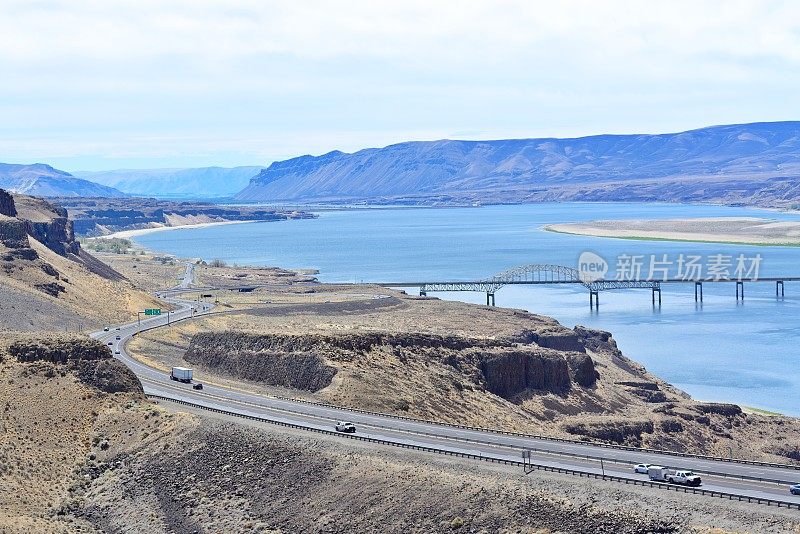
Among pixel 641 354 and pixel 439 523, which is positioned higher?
pixel 439 523

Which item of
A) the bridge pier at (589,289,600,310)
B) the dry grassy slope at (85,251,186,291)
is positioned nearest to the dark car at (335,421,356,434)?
the dry grassy slope at (85,251,186,291)

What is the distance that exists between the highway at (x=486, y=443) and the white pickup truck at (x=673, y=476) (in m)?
0.46

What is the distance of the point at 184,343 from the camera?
287 ft

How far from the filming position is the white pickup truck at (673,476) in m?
40.7

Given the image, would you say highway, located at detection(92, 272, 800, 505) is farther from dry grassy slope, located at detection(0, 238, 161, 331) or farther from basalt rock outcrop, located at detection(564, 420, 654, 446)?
dry grassy slope, located at detection(0, 238, 161, 331)

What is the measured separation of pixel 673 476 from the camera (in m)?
41.0

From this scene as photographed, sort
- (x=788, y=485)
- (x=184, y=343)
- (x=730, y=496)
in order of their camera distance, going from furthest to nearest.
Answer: (x=184, y=343)
(x=788, y=485)
(x=730, y=496)

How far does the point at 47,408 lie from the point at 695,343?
7639 centimetres

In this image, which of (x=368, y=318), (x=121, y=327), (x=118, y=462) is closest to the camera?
(x=118, y=462)

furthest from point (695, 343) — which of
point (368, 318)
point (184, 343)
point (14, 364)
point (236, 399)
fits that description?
point (14, 364)

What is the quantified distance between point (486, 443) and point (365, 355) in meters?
20.4

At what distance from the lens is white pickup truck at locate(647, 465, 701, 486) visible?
40688 millimetres

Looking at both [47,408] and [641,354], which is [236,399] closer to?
→ [47,408]

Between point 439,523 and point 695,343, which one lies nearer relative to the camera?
point 439,523
